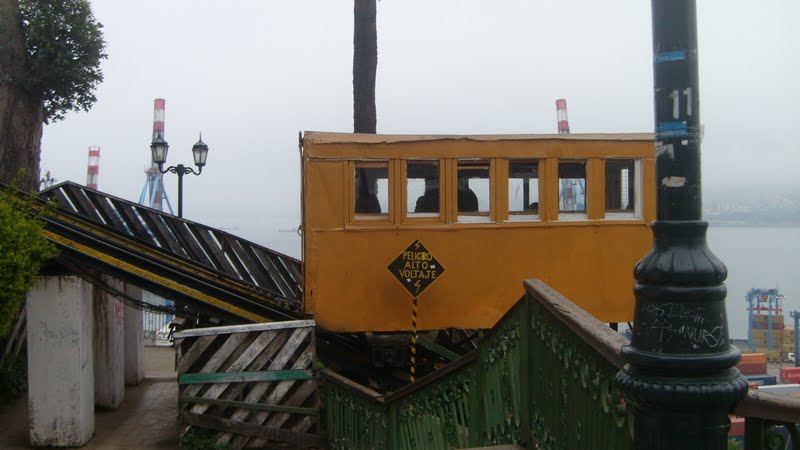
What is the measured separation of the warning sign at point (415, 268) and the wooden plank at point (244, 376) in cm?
199

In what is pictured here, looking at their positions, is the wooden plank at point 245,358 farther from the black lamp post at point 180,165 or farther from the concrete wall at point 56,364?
the black lamp post at point 180,165

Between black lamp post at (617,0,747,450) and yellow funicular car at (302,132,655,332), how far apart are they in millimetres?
7603

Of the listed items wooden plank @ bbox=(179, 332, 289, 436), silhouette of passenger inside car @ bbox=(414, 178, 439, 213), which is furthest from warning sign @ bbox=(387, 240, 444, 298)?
wooden plank @ bbox=(179, 332, 289, 436)

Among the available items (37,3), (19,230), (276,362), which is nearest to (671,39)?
(19,230)

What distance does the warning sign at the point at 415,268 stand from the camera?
398 inches

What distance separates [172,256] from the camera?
11.9m

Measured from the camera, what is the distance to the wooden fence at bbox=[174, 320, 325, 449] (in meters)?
10.4

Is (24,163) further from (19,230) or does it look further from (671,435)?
(671,435)

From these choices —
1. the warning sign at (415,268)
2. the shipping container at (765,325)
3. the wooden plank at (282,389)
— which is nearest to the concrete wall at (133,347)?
the wooden plank at (282,389)

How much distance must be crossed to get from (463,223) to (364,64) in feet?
21.5

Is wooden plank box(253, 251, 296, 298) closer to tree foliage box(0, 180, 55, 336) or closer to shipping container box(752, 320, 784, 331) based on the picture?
tree foliage box(0, 180, 55, 336)

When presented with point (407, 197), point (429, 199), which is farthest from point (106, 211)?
point (429, 199)

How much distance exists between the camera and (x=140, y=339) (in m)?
15.2

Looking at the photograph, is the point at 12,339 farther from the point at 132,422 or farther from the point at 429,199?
the point at 429,199
